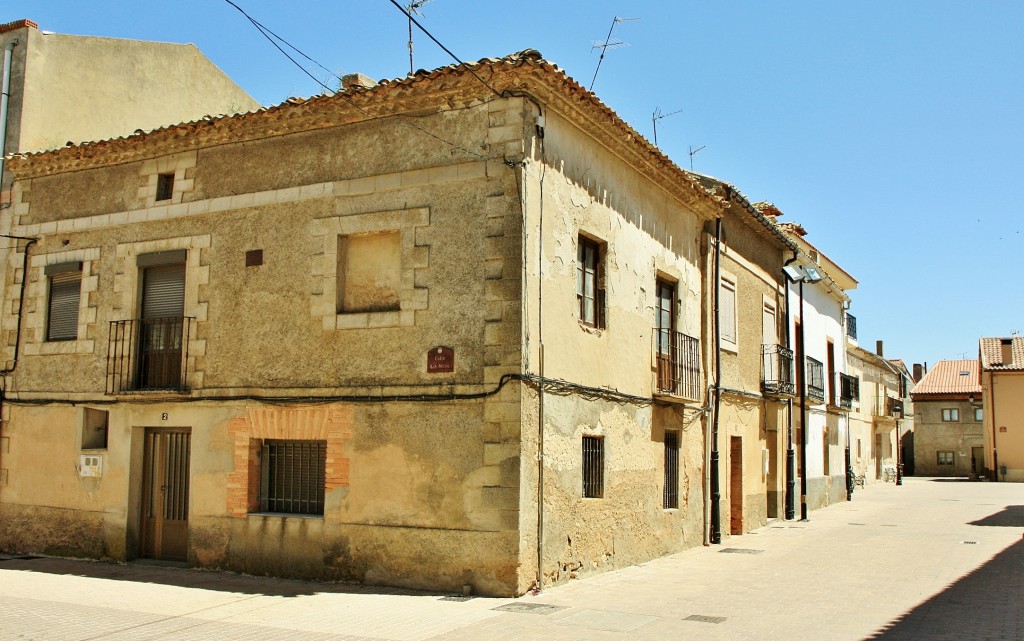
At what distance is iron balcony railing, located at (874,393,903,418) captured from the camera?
39.1 meters

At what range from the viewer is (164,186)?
496 inches

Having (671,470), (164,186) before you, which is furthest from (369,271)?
(671,470)

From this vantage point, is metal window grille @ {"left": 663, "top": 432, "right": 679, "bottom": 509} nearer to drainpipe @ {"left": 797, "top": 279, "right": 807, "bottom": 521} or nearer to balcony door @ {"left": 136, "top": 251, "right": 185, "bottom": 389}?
drainpipe @ {"left": 797, "top": 279, "right": 807, "bottom": 521}

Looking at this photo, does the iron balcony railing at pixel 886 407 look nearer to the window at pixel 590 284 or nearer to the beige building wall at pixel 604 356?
the beige building wall at pixel 604 356

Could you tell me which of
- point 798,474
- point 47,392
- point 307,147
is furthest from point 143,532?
point 798,474

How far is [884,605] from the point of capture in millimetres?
9477

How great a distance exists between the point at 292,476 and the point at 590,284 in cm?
448

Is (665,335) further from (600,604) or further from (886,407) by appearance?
(886,407)

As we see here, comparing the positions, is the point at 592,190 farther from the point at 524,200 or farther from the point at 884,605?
the point at 884,605

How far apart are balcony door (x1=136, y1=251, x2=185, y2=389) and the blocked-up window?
8.44ft

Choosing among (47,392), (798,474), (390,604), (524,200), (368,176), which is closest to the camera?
(390,604)

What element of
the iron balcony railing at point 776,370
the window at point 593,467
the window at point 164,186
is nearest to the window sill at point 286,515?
the window at point 593,467

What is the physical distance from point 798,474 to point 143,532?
1488 cm

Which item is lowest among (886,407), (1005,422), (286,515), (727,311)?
(286,515)
